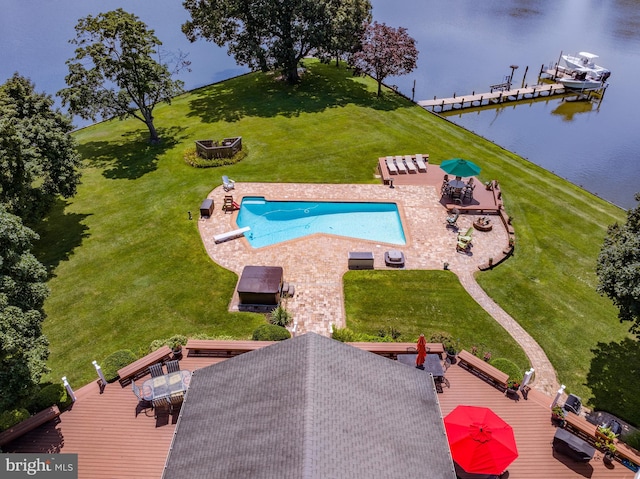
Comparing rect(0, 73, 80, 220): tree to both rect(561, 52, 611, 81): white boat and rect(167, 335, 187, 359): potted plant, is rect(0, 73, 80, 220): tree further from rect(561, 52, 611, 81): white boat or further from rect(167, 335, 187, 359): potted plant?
rect(561, 52, 611, 81): white boat

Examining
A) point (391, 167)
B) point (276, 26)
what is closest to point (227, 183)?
point (391, 167)

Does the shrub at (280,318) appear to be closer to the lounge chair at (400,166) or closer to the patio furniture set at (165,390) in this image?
the patio furniture set at (165,390)

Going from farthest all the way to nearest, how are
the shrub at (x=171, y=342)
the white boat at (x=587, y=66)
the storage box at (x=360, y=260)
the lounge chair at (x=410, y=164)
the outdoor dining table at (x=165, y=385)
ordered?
the white boat at (x=587, y=66), the lounge chair at (x=410, y=164), the storage box at (x=360, y=260), the shrub at (x=171, y=342), the outdoor dining table at (x=165, y=385)

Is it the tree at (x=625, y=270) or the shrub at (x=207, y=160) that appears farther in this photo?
the shrub at (x=207, y=160)

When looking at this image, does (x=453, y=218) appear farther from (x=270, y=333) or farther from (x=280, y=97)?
(x=280, y=97)

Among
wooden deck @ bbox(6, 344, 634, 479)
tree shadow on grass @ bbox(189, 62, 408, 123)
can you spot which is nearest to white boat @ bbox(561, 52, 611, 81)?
tree shadow on grass @ bbox(189, 62, 408, 123)

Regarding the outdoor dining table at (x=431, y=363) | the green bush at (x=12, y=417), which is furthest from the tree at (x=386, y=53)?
the green bush at (x=12, y=417)
